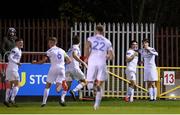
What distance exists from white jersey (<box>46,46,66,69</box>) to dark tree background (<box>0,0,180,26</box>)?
15.4 m

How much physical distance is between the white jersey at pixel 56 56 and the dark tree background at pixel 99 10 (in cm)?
1540

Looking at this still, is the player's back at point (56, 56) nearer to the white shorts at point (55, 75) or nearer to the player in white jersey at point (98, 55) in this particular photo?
the white shorts at point (55, 75)

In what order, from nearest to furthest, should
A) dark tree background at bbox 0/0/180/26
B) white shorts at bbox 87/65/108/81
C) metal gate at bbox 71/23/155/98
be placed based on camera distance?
white shorts at bbox 87/65/108/81 → metal gate at bbox 71/23/155/98 → dark tree background at bbox 0/0/180/26

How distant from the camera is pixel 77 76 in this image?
74.4ft

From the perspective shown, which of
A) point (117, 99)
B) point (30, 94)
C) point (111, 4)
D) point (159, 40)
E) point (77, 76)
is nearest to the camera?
point (77, 76)

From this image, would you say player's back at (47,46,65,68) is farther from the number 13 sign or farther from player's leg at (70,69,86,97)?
the number 13 sign

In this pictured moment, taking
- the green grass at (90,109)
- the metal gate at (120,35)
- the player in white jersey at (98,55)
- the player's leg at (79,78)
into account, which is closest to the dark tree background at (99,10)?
the metal gate at (120,35)

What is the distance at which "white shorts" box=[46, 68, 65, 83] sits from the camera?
20406 mm

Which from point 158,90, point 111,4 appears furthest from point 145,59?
point 111,4

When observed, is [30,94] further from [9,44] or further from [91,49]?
[91,49]

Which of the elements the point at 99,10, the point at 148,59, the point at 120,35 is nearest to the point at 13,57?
the point at 148,59

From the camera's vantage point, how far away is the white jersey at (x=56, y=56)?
20.5 meters

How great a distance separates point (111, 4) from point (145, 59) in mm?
13633

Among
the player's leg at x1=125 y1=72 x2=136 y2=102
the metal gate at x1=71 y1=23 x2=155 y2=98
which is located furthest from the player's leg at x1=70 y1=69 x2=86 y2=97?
the metal gate at x1=71 y1=23 x2=155 y2=98
